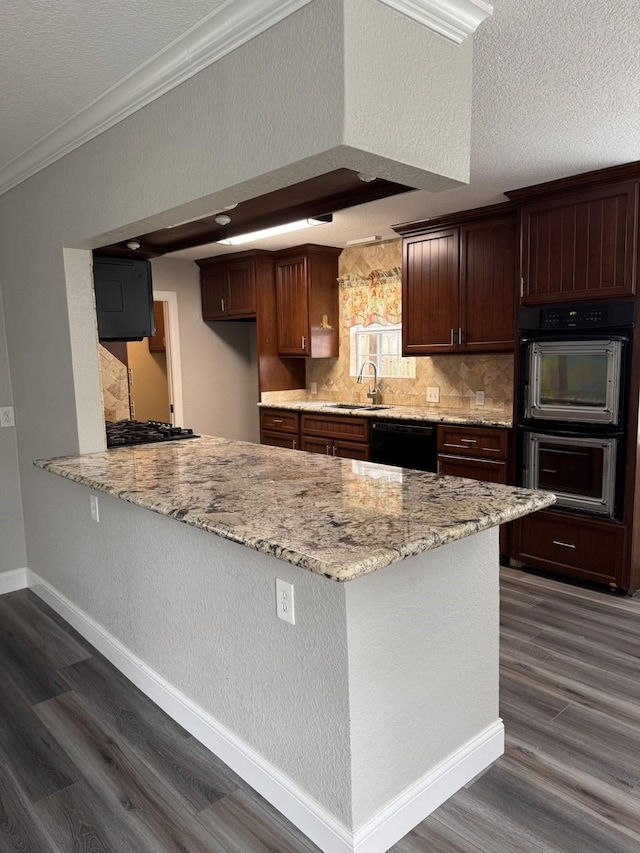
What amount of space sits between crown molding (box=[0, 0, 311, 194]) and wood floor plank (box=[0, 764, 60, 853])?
7.84 ft

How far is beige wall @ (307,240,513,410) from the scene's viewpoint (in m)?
4.53

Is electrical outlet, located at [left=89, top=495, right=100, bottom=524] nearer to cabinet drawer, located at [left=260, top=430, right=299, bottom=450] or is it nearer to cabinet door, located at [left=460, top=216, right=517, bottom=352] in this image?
cabinet drawer, located at [left=260, top=430, right=299, bottom=450]

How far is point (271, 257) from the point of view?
5590 mm

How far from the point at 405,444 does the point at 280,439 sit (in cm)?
146

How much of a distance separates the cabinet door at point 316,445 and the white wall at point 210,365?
1310mm

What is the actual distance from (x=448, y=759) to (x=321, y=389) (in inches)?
168

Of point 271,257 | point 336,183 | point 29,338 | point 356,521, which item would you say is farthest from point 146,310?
point 271,257

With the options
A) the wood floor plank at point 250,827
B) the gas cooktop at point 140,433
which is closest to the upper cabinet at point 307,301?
the gas cooktop at point 140,433

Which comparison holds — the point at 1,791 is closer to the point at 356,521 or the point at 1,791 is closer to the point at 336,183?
the point at 356,521

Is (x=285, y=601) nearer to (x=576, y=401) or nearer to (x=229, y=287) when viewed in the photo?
(x=576, y=401)

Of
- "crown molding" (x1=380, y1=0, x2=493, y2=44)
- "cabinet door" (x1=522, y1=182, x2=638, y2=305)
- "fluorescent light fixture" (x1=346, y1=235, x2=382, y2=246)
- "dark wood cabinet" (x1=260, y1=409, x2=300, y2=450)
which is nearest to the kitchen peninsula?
"crown molding" (x1=380, y1=0, x2=493, y2=44)

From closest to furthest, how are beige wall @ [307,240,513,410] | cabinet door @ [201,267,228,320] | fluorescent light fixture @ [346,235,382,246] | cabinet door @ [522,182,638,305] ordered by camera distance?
cabinet door @ [522,182,638,305] < beige wall @ [307,240,513,410] < fluorescent light fixture @ [346,235,382,246] < cabinet door @ [201,267,228,320]

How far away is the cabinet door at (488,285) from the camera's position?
3982mm

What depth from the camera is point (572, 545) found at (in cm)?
367
